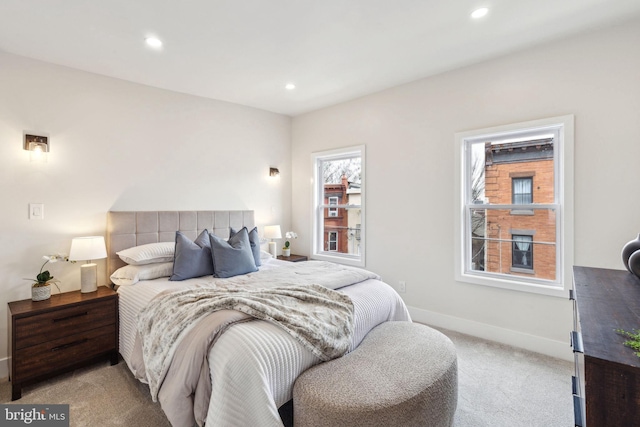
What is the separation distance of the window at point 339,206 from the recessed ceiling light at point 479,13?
186 centimetres

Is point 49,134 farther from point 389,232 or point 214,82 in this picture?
point 389,232

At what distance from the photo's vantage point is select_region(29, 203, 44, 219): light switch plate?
2.66 meters

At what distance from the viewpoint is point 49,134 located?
2.75 meters

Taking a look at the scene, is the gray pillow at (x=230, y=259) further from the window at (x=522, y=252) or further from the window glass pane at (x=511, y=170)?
the window at (x=522, y=252)

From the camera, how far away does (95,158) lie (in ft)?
9.84

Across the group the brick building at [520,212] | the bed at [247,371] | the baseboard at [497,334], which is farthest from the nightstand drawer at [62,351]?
the brick building at [520,212]

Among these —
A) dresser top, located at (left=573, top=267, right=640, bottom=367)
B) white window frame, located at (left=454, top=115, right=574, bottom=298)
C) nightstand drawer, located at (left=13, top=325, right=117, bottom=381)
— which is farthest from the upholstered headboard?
dresser top, located at (left=573, top=267, right=640, bottom=367)

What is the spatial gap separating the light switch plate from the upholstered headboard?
0.49 metres

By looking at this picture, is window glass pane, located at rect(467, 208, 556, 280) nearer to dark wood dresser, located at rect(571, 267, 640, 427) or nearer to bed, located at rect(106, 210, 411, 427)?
bed, located at rect(106, 210, 411, 427)

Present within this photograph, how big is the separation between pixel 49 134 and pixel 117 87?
0.77 m

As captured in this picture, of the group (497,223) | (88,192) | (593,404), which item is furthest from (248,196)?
(593,404)

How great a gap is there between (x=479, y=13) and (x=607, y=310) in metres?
2.04

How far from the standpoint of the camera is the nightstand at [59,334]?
2.21 meters

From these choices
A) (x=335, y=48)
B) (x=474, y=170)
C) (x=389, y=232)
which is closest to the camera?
(x=335, y=48)
